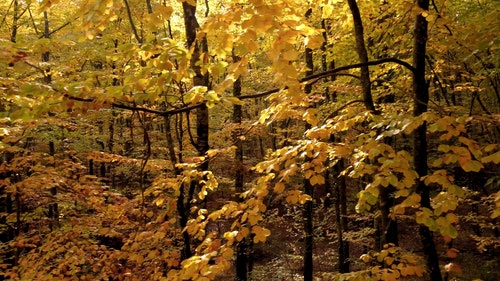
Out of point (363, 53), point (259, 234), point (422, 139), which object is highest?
point (363, 53)

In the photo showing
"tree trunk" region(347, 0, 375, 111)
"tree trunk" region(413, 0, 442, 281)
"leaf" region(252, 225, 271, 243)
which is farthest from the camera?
"tree trunk" region(347, 0, 375, 111)

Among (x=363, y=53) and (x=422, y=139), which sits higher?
(x=363, y=53)

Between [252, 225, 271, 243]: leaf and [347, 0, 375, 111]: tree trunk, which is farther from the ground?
[347, 0, 375, 111]: tree trunk

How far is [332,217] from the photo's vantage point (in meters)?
20.3

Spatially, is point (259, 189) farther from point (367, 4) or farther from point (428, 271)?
point (367, 4)

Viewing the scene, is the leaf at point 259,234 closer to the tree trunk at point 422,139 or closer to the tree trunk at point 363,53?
the tree trunk at point 422,139

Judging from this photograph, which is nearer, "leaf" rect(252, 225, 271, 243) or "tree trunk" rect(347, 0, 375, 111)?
"leaf" rect(252, 225, 271, 243)

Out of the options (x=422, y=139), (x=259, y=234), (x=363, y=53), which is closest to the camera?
(x=259, y=234)

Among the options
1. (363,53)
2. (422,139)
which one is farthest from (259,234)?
(363,53)

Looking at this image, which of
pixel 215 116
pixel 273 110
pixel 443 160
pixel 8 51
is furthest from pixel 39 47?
pixel 215 116

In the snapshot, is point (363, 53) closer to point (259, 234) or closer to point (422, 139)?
point (422, 139)

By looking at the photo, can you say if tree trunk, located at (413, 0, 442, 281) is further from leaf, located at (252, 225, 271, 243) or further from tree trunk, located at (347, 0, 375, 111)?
leaf, located at (252, 225, 271, 243)

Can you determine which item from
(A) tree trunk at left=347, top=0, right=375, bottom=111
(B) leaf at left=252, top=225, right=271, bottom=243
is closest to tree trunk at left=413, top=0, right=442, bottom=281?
(A) tree trunk at left=347, top=0, right=375, bottom=111

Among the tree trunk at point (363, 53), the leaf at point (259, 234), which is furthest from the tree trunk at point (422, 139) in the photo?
the leaf at point (259, 234)
